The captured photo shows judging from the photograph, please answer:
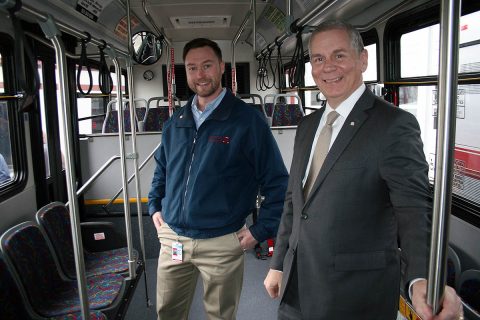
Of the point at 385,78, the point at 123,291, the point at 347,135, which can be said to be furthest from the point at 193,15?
the point at 347,135

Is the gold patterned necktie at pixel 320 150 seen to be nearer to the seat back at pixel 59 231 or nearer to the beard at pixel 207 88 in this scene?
the beard at pixel 207 88

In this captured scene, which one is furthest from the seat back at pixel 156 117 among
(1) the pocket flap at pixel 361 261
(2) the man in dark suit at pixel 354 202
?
(1) the pocket flap at pixel 361 261

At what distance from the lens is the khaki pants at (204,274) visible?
2133 mm

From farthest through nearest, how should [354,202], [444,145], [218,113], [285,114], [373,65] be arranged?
[285,114] → [373,65] → [218,113] → [354,202] → [444,145]

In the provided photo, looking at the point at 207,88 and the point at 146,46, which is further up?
the point at 146,46

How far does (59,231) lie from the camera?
327 cm

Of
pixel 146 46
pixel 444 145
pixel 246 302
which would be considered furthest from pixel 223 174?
pixel 146 46

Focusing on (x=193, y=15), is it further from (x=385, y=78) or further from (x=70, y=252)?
(x=70, y=252)

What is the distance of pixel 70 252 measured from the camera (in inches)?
130

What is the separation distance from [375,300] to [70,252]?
2751mm

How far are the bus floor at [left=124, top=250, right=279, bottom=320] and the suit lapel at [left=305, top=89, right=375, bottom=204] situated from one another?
2.21 meters

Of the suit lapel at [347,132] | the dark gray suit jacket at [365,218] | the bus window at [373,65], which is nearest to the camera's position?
the dark gray suit jacket at [365,218]

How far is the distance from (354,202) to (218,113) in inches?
40.7

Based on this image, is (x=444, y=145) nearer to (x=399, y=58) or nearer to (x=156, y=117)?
(x=399, y=58)
